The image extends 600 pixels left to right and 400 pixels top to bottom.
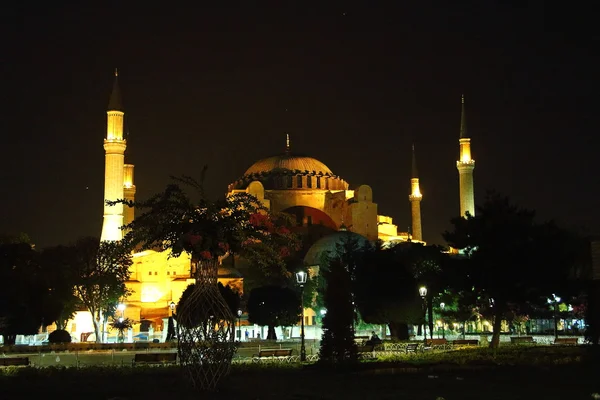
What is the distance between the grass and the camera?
1501 cm

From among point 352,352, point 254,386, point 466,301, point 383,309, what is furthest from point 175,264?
point 254,386

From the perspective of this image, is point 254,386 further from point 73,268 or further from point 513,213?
point 73,268

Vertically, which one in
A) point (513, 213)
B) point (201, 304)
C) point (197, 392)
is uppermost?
point (513, 213)

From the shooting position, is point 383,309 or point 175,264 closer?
point 383,309

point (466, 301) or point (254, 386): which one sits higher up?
point (466, 301)

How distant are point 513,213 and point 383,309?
406 inches

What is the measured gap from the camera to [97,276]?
1877 inches

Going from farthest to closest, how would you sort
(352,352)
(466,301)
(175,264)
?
(175,264) → (466,301) → (352,352)

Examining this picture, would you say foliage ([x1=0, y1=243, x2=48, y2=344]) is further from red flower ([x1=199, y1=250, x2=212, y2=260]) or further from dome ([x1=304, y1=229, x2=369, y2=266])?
red flower ([x1=199, y1=250, x2=212, y2=260])

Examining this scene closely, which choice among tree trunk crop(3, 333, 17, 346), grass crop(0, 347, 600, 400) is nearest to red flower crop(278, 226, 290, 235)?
grass crop(0, 347, 600, 400)

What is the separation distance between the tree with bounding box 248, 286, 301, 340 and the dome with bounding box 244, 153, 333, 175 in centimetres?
3895

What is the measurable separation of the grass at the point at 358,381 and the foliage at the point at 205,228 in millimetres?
2363

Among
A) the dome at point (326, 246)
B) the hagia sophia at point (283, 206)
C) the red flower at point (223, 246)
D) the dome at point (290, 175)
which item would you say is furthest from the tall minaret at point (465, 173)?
the red flower at point (223, 246)

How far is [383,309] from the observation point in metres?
41.3
